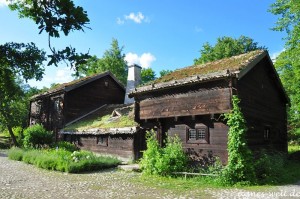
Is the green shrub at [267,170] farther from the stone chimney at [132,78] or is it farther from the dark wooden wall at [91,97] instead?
the dark wooden wall at [91,97]

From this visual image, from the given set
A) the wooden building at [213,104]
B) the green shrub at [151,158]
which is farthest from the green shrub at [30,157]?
the green shrub at [151,158]

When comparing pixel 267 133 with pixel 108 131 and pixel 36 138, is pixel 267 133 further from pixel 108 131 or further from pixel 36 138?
pixel 36 138

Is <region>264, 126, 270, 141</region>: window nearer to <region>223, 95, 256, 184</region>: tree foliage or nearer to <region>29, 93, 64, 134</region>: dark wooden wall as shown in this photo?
<region>223, 95, 256, 184</region>: tree foliage

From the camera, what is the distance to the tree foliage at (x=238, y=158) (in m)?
13.3

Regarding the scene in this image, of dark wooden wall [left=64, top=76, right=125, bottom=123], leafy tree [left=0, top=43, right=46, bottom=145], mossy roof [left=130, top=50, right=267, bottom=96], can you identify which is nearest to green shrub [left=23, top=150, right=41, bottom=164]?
dark wooden wall [left=64, top=76, right=125, bottom=123]

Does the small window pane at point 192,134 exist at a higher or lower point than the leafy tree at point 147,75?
lower

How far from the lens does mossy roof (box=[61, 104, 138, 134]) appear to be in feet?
72.2

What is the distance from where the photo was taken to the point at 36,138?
87.2 ft

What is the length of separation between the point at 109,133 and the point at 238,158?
1160 cm

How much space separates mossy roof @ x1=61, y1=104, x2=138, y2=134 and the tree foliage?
8.22 m

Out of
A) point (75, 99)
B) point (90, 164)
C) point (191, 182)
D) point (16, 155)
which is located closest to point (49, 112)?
point (75, 99)

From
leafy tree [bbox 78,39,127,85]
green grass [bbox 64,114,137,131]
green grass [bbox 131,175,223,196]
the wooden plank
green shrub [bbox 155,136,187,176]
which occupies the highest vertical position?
leafy tree [bbox 78,39,127,85]

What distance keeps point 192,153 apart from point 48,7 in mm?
13545

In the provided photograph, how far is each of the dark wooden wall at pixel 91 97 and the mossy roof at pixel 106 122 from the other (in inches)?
52.6
